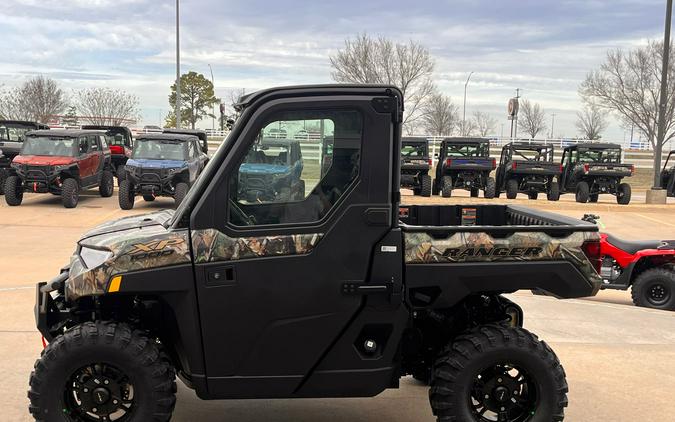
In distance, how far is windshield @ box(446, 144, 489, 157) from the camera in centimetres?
2286

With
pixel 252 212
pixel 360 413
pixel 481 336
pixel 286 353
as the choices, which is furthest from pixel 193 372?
pixel 481 336

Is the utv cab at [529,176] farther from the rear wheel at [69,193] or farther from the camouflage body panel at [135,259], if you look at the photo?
the camouflage body panel at [135,259]

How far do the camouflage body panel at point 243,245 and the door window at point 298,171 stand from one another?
0.10m

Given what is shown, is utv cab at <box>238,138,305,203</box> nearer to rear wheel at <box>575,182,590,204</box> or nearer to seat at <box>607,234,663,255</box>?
seat at <box>607,234,663,255</box>

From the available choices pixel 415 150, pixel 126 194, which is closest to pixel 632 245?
pixel 126 194

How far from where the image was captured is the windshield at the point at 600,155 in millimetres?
22234

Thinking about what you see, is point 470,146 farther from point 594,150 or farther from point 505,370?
point 505,370

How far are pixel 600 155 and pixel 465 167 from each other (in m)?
5.02

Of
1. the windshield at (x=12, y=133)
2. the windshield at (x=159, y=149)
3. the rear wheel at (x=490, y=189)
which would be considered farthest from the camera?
the rear wheel at (x=490, y=189)

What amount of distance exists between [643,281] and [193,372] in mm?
6375

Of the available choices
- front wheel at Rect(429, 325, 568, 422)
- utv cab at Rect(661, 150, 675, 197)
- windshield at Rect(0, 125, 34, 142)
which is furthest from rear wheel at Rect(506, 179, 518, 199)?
front wheel at Rect(429, 325, 568, 422)

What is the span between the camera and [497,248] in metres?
3.52

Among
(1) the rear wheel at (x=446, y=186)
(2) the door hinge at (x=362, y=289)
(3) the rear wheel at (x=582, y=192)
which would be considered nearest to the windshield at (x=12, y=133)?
(1) the rear wheel at (x=446, y=186)

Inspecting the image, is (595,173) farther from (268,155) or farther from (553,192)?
(268,155)
